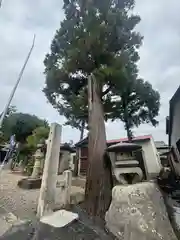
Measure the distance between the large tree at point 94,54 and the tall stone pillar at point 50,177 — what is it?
1234mm

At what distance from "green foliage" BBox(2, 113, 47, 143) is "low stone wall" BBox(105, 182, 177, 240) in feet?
42.0

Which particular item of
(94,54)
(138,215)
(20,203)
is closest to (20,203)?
(20,203)

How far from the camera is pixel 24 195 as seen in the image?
4.65 meters

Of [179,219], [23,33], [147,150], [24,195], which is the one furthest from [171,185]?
[23,33]

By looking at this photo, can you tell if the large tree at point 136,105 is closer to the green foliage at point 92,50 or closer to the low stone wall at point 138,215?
the green foliage at point 92,50

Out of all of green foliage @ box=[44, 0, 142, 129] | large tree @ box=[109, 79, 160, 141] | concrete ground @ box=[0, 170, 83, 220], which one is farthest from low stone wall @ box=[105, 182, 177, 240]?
large tree @ box=[109, 79, 160, 141]

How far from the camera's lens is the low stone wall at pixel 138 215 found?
2525 mm

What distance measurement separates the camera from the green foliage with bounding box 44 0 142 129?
572 centimetres

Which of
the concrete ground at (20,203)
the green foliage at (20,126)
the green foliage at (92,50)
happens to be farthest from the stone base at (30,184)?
the green foliage at (20,126)

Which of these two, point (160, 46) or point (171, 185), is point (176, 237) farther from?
point (160, 46)

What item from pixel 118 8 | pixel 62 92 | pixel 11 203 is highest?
pixel 118 8

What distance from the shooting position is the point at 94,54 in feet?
19.0

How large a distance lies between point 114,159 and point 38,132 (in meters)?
7.08

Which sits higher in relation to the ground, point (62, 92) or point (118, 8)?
point (118, 8)
